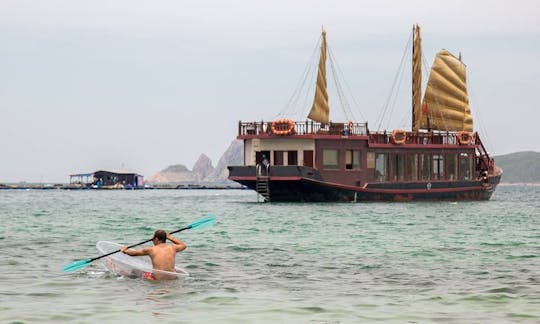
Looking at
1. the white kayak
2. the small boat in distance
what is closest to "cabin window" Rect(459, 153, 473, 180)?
the small boat in distance

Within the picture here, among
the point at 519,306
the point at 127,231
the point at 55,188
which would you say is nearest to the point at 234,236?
the point at 127,231

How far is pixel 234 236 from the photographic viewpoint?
27.6m

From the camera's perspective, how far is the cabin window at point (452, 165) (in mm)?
55969

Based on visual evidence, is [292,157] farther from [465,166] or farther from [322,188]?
[465,166]

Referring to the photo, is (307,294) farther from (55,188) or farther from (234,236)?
(55,188)

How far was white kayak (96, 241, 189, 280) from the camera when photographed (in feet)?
52.2

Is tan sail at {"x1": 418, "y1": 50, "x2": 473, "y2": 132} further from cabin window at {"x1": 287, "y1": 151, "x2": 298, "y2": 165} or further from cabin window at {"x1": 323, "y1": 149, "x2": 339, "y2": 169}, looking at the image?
cabin window at {"x1": 287, "y1": 151, "x2": 298, "y2": 165}

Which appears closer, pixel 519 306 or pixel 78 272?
pixel 519 306

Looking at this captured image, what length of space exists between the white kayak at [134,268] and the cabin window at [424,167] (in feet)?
123

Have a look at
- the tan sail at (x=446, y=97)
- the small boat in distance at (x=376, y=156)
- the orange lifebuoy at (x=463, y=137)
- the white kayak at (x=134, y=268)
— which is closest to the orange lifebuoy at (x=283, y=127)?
the small boat in distance at (x=376, y=156)

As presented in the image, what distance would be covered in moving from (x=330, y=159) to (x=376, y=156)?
3.60 m

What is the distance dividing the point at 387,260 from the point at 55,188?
11526cm

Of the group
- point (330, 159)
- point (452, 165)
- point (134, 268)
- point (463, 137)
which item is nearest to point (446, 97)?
point (463, 137)

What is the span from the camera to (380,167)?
169ft
